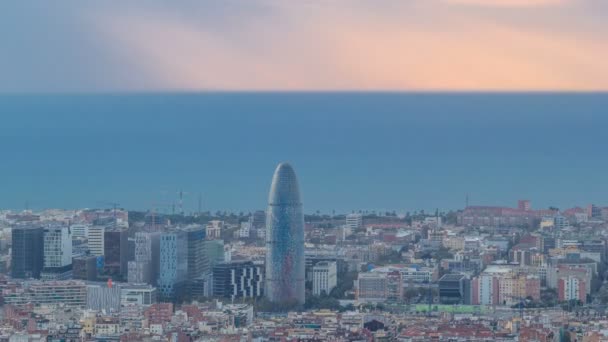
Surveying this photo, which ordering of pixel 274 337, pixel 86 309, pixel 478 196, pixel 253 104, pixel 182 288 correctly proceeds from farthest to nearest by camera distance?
pixel 253 104 → pixel 478 196 → pixel 182 288 → pixel 86 309 → pixel 274 337

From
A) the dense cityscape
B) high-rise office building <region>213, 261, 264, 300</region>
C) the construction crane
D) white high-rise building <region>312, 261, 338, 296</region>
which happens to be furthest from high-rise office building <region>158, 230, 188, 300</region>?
the construction crane

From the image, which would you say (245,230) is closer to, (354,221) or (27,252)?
(354,221)

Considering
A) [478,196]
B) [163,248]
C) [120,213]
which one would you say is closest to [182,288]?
[163,248]

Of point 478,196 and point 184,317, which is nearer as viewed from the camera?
point 184,317

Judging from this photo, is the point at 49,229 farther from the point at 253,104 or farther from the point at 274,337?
the point at 253,104

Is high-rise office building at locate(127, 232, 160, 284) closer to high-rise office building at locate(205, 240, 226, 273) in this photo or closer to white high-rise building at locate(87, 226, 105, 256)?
high-rise office building at locate(205, 240, 226, 273)

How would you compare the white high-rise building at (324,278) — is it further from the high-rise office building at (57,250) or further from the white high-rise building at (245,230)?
the white high-rise building at (245,230)
